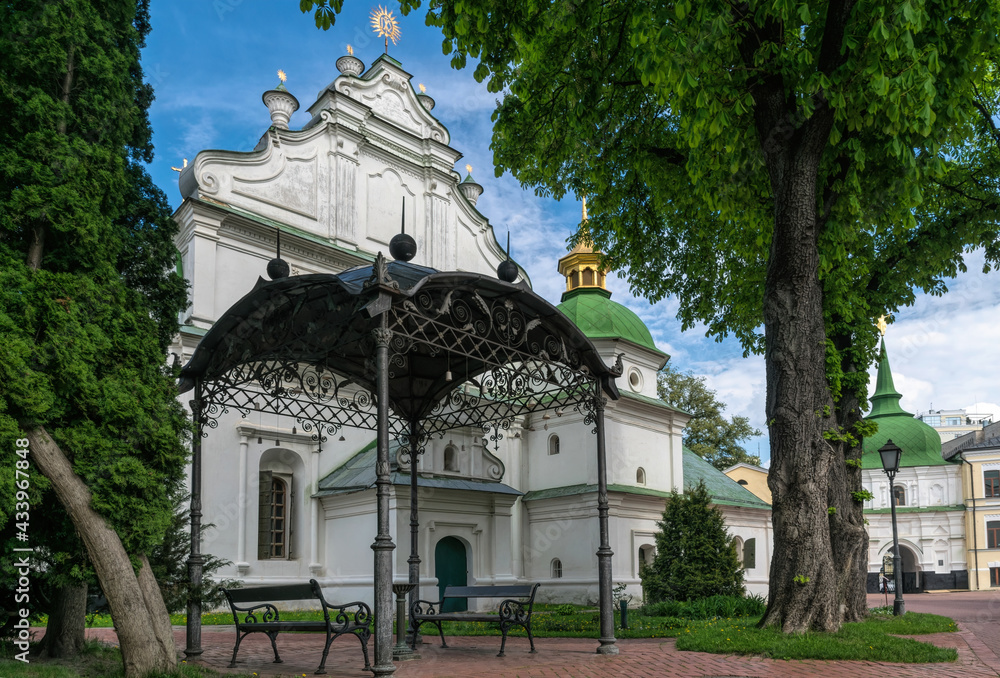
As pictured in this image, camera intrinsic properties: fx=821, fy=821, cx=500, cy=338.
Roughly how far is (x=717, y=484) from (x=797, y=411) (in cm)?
2513

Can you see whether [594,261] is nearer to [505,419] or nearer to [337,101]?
[337,101]

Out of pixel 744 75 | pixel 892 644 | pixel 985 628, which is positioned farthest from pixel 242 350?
pixel 985 628

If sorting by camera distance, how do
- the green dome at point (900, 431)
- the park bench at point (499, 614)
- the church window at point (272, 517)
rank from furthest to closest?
1. the green dome at point (900, 431)
2. the church window at point (272, 517)
3. the park bench at point (499, 614)

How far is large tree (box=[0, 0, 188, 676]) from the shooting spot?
7.79 meters

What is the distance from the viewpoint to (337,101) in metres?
26.6

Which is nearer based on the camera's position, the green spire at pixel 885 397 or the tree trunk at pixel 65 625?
the tree trunk at pixel 65 625

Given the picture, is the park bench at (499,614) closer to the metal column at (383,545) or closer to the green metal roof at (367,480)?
the metal column at (383,545)

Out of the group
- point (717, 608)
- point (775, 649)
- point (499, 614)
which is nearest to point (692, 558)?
point (717, 608)

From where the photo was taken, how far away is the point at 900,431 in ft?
199

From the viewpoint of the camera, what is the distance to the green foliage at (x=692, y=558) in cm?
2341

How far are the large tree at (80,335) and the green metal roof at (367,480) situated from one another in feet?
43.1

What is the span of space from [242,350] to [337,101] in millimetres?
17459

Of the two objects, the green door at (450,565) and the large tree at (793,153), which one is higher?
the large tree at (793,153)

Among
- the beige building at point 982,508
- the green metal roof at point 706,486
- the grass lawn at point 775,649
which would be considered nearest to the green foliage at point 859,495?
the grass lawn at point 775,649
